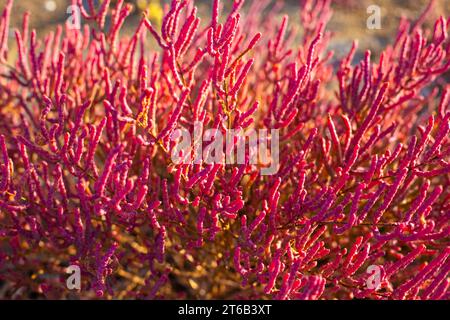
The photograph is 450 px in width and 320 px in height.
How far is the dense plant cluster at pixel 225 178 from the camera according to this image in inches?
64.7

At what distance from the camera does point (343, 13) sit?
7.52 m

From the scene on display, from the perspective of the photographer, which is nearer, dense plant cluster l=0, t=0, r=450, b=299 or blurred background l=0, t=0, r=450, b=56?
dense plant cluster l=0, t=0, r=450, b=299

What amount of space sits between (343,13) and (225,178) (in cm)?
619

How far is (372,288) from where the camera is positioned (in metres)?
1.68

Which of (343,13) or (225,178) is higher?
(343,13)

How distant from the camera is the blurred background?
271 inches

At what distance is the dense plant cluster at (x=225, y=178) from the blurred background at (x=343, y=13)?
164 inches

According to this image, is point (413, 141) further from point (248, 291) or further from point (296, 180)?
point (248, 291)

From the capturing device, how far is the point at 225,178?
203 centimetres

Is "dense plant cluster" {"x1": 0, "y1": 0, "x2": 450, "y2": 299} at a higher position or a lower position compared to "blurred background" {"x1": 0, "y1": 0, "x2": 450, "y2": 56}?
lower

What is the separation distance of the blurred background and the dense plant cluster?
4154 millimetres

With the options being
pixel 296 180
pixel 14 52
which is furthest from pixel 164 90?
pixel 14 52

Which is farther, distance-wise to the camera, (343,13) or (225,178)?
(343,13)
